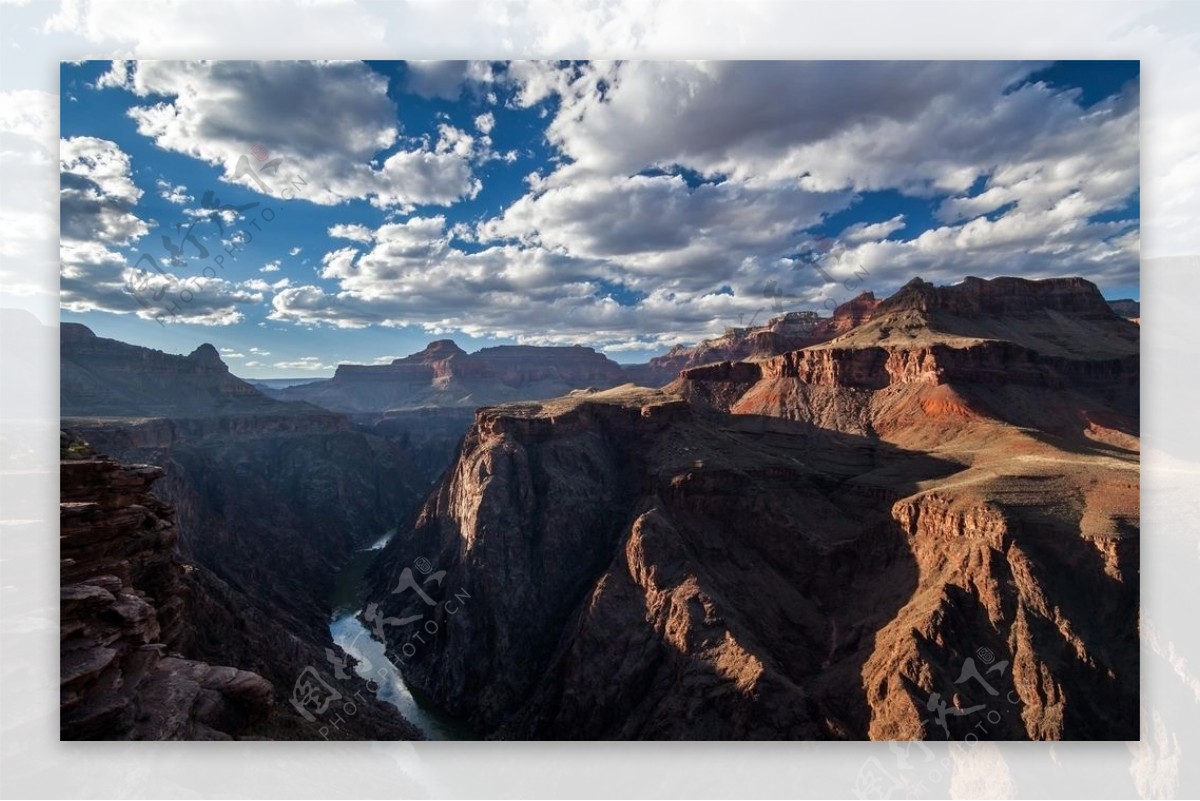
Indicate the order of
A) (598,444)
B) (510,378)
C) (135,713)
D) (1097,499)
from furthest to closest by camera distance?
1. (510,378)
2. (598,444)
3. (1097,499)
4. (135,713)

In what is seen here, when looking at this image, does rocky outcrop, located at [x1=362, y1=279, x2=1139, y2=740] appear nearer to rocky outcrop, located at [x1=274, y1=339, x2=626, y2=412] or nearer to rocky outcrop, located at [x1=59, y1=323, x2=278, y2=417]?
rocky outcrop, located at [x1=59, y1=323, x2=278, y2=417]

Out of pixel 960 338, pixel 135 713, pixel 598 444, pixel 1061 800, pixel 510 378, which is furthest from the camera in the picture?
pixel 510 378

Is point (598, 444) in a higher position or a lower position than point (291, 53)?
lower

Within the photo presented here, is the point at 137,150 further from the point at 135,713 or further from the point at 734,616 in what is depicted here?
the point at 734,616

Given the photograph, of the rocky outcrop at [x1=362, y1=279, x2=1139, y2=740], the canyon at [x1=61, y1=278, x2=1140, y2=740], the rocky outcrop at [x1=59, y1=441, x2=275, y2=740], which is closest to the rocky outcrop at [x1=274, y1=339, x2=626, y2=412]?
the canyon at [x1=61, y1=278, x2=1140, y2=740]

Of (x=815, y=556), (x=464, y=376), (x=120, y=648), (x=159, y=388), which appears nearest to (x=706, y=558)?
(x=815, y=556)

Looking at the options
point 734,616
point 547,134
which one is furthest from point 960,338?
point 547,134

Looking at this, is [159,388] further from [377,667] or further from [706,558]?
[706,558]
